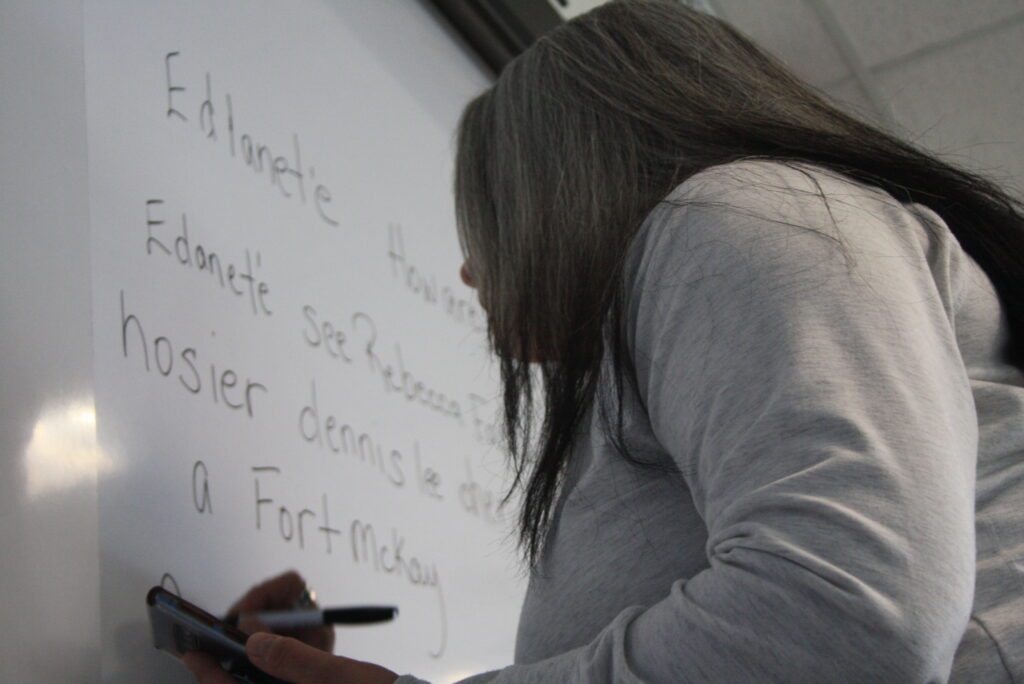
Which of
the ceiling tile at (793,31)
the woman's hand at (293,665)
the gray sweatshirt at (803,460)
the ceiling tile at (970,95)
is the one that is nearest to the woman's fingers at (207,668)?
the woman's hand at (293,665)

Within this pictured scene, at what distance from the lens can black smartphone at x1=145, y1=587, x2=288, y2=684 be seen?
50 cm

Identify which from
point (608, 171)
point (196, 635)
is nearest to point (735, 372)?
point (608, 171)

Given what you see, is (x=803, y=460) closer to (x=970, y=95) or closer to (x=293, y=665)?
(x=293, y=665)

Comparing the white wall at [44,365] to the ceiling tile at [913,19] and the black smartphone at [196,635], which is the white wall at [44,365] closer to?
the black smartphone at [196,635]

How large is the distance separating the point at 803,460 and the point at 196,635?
1.13 feet

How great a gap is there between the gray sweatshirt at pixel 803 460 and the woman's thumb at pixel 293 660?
8cm

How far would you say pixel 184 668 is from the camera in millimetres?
558

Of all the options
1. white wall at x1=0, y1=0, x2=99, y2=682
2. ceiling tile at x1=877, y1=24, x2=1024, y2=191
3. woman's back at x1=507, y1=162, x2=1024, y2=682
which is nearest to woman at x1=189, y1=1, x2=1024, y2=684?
woman's back at x1=507, y1=162, x2=1024, y2=682

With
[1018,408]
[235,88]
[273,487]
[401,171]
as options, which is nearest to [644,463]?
[1018,408]

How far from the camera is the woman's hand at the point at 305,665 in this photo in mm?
462

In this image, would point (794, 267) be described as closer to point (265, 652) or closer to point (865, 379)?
point (865, 379)

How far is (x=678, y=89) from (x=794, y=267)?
0.19 meters

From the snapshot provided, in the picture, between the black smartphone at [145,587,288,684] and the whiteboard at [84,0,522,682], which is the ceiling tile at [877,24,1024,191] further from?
the black smartphone at [145,587,288,684]

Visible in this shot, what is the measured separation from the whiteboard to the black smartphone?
15mm
